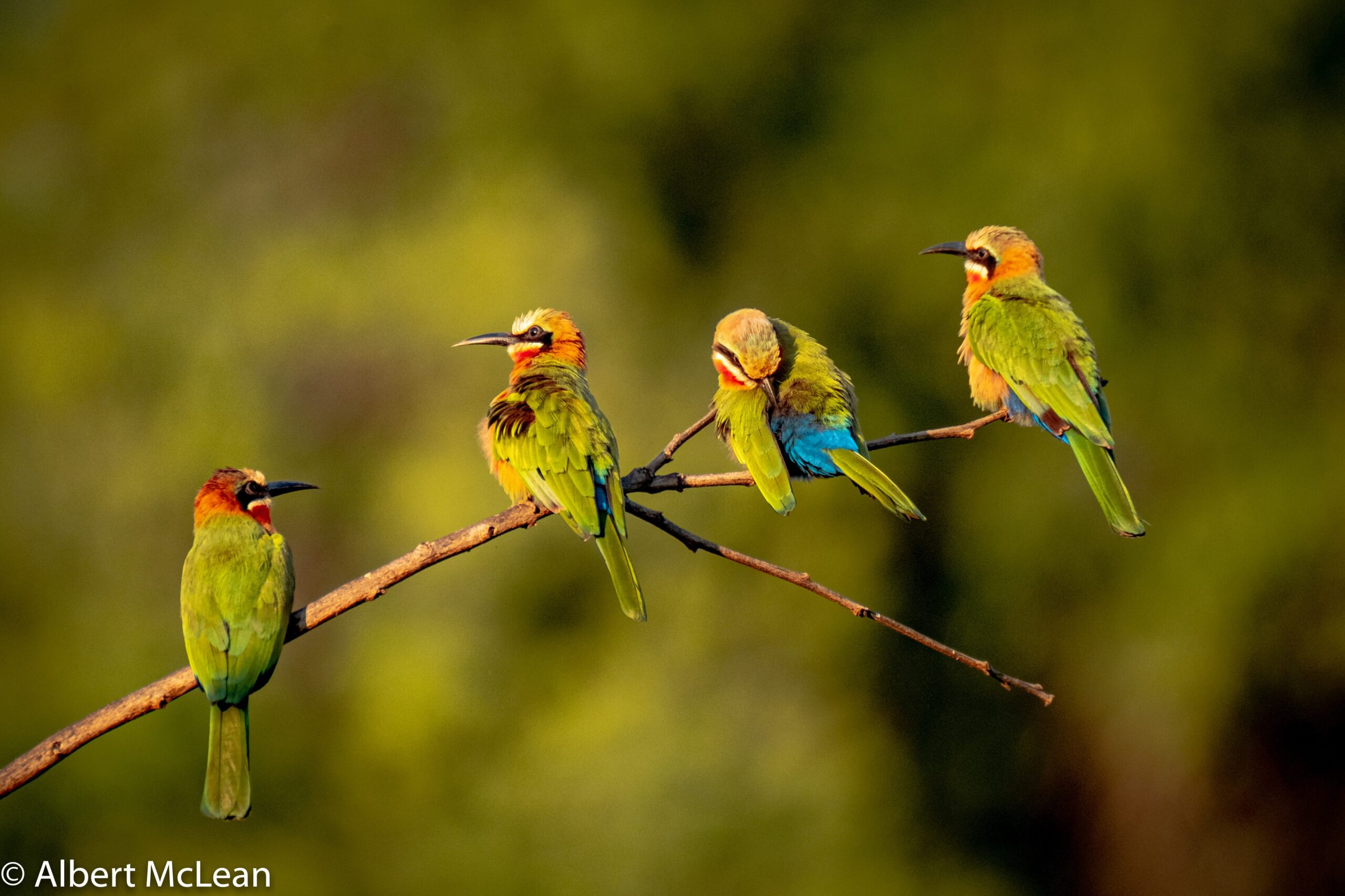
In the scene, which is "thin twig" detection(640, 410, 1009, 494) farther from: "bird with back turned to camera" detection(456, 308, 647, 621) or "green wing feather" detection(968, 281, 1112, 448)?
"green wing feather" detection(968, 281, 1112, 448)

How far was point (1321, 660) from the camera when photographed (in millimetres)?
7562

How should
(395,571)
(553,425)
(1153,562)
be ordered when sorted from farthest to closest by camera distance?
1. (1153,562)
2. (553,425)
3. (395,571)

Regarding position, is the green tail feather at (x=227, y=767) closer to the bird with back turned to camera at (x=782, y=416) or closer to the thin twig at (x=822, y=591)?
the thin twig at (x=822, y=591)

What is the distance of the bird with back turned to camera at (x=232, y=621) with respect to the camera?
281cm

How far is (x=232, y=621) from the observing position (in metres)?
2.95

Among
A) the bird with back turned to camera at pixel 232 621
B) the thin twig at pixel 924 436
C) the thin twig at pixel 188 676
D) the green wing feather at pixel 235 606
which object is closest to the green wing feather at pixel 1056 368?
the thin twig at pixel 924 436

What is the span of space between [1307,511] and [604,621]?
4326mm

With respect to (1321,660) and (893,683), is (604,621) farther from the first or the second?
(1321,660)

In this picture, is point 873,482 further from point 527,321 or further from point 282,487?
point 282,487

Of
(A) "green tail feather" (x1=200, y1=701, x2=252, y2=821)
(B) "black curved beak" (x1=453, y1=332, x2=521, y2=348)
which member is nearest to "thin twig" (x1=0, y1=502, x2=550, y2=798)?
(A) "green tail feather" (x1=200, y1=701, x2=252, y2=821)

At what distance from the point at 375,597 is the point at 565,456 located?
683 millimetres

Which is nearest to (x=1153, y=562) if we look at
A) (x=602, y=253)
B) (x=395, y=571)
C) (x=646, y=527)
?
(x=646, y=527)

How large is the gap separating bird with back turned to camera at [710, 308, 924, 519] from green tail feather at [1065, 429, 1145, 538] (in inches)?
18.2

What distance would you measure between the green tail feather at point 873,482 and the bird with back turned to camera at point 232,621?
4.50 feet
